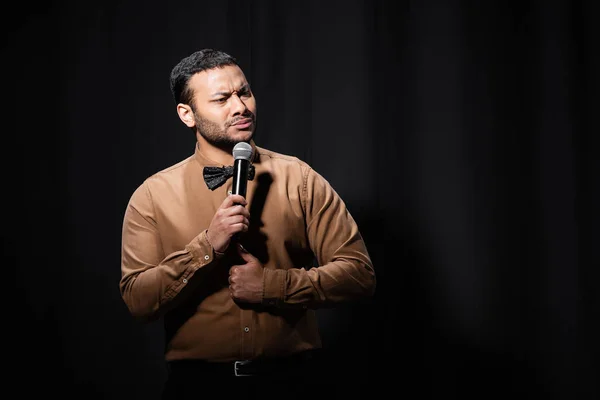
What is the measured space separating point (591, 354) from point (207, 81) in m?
1.87

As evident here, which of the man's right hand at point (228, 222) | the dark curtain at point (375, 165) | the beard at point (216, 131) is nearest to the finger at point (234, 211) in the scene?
the man's right hand at point (228, 222)

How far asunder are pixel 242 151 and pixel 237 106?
0.18m

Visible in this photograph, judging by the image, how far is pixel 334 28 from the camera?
9.51 ft

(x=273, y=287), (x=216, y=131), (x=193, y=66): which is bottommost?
(x=273, y=287)

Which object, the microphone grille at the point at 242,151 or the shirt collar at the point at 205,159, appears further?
the shirt collar at the point at 205,159

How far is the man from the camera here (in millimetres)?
1806

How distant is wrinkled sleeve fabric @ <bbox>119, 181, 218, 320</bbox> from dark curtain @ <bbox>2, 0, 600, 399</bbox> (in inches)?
38.7

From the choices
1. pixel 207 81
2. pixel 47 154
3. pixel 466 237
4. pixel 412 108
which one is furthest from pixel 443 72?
pixel 47 154

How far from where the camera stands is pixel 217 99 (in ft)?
6.35

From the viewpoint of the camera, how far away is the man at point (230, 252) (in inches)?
71.1

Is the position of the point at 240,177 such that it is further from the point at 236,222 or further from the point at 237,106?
the point at 237,106

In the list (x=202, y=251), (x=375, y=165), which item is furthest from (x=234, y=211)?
(x=375, y=165)

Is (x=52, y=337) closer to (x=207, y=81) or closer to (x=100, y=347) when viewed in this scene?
(x=100, y=347)

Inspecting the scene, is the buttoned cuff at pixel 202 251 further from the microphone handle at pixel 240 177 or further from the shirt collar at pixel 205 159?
the shirt collar at pixel 205 159
